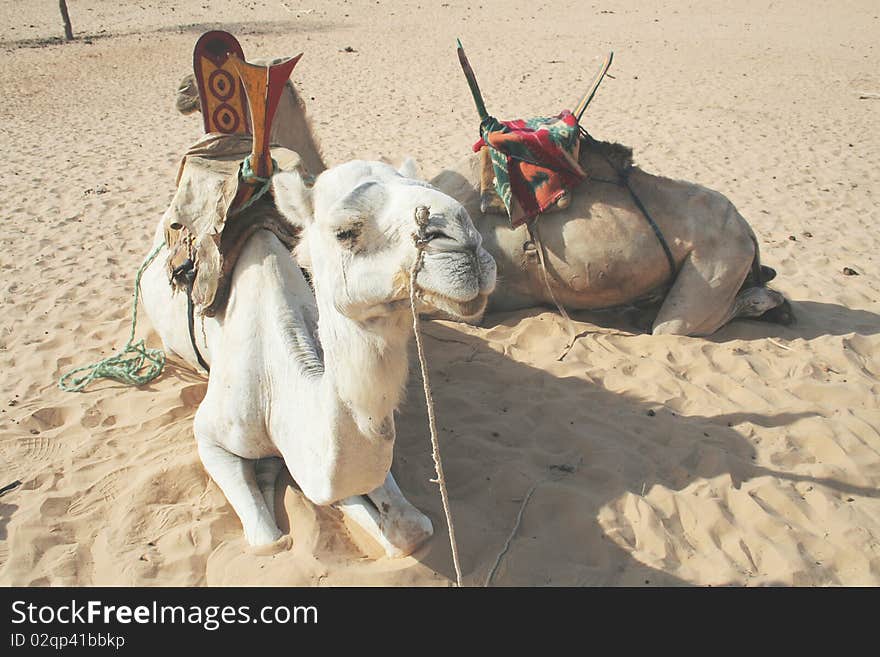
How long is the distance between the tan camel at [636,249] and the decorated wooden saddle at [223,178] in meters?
0.74

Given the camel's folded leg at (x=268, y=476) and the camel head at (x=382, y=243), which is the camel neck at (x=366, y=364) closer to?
the camel head at (x=382, y=243)

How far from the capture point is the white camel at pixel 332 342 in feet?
5.97

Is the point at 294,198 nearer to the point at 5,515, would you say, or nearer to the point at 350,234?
the point at 350,234

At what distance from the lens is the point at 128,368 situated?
4.02 metres

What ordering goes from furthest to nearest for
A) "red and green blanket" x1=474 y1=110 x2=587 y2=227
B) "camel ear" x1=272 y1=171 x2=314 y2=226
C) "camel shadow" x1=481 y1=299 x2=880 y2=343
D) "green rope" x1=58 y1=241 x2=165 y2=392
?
"camel shadow" x1=481 y1=299 x2=880 y2=343
"red and green blanket" x1=474 y1=110 x2=587 y2=227
"green rope" x1=58 y1=241 x2=165 y2=392
"camel ear" x1=272 y1=171 x2=314 y2=226

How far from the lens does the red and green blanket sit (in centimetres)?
444

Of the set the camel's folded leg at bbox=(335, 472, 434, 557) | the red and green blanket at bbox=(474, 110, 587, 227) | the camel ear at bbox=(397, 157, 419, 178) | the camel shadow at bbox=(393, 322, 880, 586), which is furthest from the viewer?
the red and green blanket at bbox=(474, 110, 587, 227)

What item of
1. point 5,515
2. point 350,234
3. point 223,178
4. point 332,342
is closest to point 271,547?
point 332,342

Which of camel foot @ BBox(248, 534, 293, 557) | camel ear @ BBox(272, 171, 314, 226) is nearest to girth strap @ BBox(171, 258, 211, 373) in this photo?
camel foot @ BBox(248, 534, 293, 557)

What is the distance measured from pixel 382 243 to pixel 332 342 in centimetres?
37

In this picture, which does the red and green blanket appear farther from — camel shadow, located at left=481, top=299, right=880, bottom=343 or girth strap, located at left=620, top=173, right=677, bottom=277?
camel shadow, located at left=481, top=299, right=880, bottom=343

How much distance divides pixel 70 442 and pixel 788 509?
326 cm

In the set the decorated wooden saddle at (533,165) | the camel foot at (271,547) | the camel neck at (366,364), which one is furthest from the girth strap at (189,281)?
the decorated wooden saddle at (533,165)

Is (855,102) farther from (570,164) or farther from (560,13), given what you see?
(560,13)
